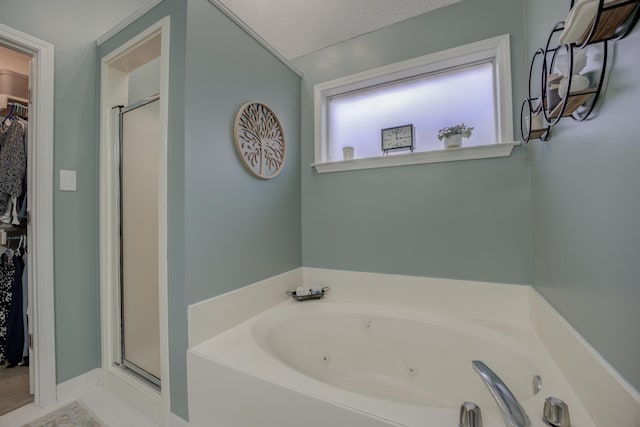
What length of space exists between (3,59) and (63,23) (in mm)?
1185

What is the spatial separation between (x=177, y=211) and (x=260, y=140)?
71 cm

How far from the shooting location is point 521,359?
3.83 ft

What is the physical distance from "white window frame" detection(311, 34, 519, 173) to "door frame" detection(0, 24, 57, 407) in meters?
1.69

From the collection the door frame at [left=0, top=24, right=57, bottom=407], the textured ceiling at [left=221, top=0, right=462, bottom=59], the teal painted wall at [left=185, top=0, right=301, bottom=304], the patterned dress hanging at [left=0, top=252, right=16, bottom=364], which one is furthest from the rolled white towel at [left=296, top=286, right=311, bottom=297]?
the patterned dress hanging at [left=0, top=252, right=16, bottom=364]

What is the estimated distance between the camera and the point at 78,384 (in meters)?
1.62

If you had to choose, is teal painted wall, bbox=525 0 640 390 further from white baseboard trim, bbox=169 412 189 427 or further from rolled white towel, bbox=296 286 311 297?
white baseboard trim, bbox=169 412 189 427

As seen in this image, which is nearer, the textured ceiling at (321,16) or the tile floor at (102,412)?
the tile floor at (102,412)

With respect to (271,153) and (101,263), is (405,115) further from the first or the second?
(101,263)

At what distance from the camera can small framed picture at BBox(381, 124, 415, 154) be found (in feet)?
6.05

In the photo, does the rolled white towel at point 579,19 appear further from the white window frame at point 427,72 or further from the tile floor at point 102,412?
the tile floor at point 102,412

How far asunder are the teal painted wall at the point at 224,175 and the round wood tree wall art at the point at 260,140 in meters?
Answer: 0.05

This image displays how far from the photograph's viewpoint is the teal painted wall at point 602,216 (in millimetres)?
620

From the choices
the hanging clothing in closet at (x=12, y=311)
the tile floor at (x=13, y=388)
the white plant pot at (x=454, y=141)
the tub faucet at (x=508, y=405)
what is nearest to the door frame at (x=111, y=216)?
the tile floor at (x=13, y=388)

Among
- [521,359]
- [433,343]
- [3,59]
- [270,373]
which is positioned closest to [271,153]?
[270,373]
